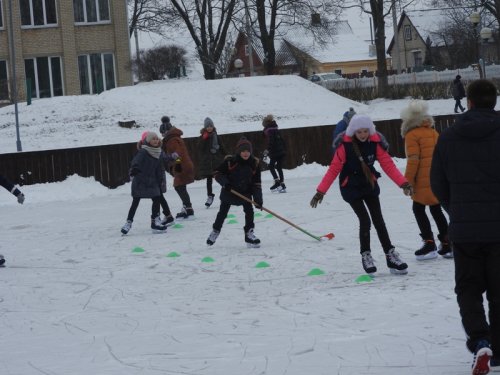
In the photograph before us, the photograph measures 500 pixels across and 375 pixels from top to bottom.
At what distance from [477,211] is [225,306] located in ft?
10.5

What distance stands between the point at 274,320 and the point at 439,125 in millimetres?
20278

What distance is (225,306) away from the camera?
8328 millimetres

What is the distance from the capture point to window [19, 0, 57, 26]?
41.4m

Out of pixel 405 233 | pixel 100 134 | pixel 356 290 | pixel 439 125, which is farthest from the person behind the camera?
pixel 100 134

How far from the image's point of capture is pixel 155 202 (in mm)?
14297

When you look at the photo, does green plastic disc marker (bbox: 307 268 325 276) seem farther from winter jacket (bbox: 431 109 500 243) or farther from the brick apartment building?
the brick apartment building

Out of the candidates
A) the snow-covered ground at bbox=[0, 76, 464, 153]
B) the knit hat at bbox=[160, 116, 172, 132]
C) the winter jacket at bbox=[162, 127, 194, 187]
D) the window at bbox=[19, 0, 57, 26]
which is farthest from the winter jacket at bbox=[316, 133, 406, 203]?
the window at bbox=[19, 0, 57, 26]

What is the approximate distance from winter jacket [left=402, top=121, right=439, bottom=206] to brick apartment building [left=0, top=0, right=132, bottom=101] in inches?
1277

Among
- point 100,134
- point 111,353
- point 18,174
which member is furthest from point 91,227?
point 100,134

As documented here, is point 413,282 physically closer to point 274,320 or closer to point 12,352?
point 274,320

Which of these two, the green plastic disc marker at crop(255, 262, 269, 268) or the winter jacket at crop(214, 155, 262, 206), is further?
the winter jacket at crop(214, 155, 262, 206)

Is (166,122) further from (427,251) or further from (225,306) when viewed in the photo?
(225,306)

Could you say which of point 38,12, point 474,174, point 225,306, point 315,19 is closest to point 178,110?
point 38,12

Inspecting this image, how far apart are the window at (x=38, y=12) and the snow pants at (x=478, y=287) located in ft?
124
